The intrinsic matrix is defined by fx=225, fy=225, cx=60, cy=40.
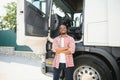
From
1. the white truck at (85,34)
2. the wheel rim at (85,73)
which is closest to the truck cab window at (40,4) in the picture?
the white truck at (85,34)

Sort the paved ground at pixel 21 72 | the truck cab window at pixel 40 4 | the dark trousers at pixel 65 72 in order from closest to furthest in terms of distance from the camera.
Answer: the dark trousers at pixel 65 72, the truck cab window at pixel 40 4, the paved ground at pixel 21 72

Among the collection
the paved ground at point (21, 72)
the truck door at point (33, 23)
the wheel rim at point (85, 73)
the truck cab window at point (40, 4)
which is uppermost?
the truck cab window at point (40, 4)

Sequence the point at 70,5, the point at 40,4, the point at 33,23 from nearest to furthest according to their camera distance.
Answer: the point at 33,23 → the point at 40,4 → the point at 70,5

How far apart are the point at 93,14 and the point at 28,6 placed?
1550 mm

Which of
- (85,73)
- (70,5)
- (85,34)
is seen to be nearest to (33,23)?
(85,34)

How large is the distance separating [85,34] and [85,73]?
90cm

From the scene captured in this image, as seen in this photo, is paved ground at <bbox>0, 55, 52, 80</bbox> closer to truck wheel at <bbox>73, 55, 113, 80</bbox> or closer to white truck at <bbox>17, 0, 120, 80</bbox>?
white truck at <bbox>17, 0, 120, 80</bbox>

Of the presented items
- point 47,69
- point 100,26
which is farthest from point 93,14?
point 47,69

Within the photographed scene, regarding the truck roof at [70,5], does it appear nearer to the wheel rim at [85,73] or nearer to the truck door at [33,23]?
the truck door at [33,23]

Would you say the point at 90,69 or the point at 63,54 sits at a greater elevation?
the point at 63,54

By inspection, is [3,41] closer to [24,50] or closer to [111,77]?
[24,50]

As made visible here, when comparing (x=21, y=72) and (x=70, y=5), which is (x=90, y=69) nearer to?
(x=70, y=5)

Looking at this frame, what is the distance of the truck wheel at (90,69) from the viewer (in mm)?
4938

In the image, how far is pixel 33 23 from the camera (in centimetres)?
543
